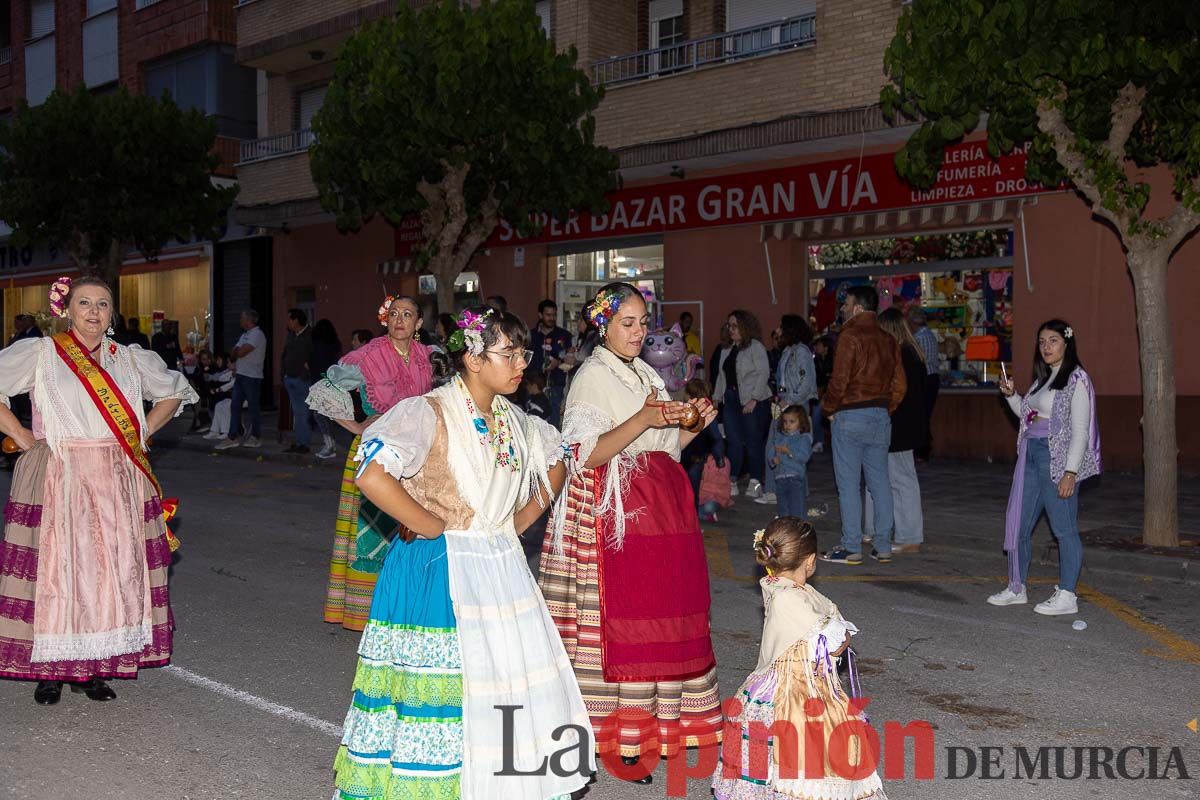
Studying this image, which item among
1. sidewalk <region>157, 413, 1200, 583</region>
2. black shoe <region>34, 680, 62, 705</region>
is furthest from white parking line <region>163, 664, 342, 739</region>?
sidewalk <region>157, 413, 1200, 583</region>

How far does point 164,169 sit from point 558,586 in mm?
20027

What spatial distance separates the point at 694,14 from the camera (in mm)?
18047

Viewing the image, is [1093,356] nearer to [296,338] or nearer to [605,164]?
[605,164]

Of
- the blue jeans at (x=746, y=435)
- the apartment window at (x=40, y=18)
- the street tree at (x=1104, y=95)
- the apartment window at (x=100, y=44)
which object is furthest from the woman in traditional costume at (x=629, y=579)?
the apartment window at (x=40, y=18)

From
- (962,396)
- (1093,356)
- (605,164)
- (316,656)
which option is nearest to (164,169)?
(605,164)

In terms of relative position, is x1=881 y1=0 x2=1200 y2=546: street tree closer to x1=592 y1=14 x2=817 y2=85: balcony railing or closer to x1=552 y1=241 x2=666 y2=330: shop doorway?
x1=592 y1=14 x2=817 y2=85: balcony railing

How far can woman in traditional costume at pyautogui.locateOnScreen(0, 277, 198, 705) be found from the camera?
5.35m

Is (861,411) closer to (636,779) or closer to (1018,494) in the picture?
(1018,494)

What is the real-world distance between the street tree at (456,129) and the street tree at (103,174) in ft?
22.8

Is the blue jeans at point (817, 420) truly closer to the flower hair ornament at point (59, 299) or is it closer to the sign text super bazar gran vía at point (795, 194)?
the sign text super bazar gran vía at point (795, 194)

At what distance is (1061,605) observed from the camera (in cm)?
725

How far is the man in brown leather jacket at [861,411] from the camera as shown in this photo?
885 centimetres

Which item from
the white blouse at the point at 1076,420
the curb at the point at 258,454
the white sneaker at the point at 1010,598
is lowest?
the white sneaker at the point at 1010,598

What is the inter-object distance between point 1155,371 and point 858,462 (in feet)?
8.48
